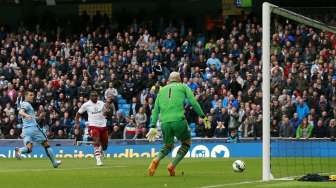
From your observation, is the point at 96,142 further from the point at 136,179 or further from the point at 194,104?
the point at 136,179

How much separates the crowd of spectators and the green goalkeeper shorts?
9902mm

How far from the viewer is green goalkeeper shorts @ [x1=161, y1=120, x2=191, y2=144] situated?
1894cm

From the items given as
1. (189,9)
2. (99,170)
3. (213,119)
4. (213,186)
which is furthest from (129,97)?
(213,186)

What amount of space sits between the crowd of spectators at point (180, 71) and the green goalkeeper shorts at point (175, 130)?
9.90 metres

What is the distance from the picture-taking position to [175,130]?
746 inches

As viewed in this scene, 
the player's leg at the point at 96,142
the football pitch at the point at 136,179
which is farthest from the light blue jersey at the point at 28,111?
the football pitch at the point at 136,179

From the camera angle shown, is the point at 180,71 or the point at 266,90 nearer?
the point at 266,90

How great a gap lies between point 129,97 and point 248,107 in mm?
6800

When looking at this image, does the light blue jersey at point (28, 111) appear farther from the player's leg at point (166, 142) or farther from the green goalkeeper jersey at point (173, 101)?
the player's leg at point (166, 142)

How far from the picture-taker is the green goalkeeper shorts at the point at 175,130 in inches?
746

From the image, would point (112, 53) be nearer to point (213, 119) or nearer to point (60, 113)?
point (60, 113)

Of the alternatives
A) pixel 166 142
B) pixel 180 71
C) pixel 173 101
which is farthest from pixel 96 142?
pixel 180 71

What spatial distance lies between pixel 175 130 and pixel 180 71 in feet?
63.8

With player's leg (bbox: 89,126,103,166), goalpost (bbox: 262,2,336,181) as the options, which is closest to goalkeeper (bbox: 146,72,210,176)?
goalpost (bbox: 262,2,336,181)
